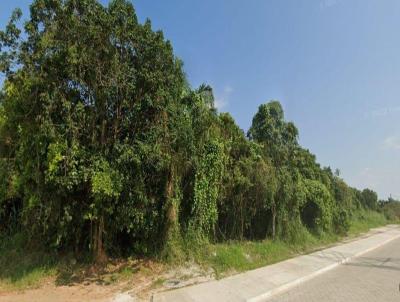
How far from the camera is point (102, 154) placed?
8.77m

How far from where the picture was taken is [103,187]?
8.05 meters

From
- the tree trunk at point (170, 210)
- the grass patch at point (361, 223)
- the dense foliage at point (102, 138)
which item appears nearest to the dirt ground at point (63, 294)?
the dense foliage at point (102, 138)

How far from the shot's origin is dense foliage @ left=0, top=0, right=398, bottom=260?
330 inches

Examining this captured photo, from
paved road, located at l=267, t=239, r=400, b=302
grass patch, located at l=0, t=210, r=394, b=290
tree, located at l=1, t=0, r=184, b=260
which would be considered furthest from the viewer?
grass patch, located at l=0, t=210, r=394, b=290

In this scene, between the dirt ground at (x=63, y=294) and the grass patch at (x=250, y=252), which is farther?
the grass patch at (x=250, y=252)

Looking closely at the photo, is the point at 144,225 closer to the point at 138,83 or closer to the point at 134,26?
the point at 138,83

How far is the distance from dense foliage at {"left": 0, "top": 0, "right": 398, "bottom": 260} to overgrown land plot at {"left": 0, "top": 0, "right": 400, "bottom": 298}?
3 centimetres

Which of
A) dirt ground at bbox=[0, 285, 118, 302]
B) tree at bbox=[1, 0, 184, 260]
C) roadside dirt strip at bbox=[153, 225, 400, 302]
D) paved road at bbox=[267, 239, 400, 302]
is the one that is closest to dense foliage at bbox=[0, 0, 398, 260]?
tree at bbox=[1, 0, 184, 260]

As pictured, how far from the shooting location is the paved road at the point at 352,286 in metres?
7.80

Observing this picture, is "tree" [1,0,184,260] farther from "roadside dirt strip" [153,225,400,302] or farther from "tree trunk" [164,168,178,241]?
"roadside dirt strip" [153,225,400,302]

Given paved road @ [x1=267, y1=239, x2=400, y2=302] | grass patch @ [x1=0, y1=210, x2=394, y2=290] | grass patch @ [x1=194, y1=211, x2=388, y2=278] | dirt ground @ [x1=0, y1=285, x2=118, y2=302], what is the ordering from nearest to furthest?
dirt ground @ [x1=0, y1=285, x2=118, y2=302] → paved road @ [x1=267, y1=239, x2=400, y2=302] → grass patch @ [x1=0, y1=210, x2=394, y2=290] → grass patch @ [x1=194, y1=211, x2=388, y2=278]

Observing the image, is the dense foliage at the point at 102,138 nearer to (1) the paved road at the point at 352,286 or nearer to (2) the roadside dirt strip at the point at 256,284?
(2) the roadside dirt strip at the point at 256,284

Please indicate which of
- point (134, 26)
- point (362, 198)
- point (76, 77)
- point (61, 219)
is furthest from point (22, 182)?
point (362, 198)

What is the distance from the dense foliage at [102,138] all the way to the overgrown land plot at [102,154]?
31 mm
